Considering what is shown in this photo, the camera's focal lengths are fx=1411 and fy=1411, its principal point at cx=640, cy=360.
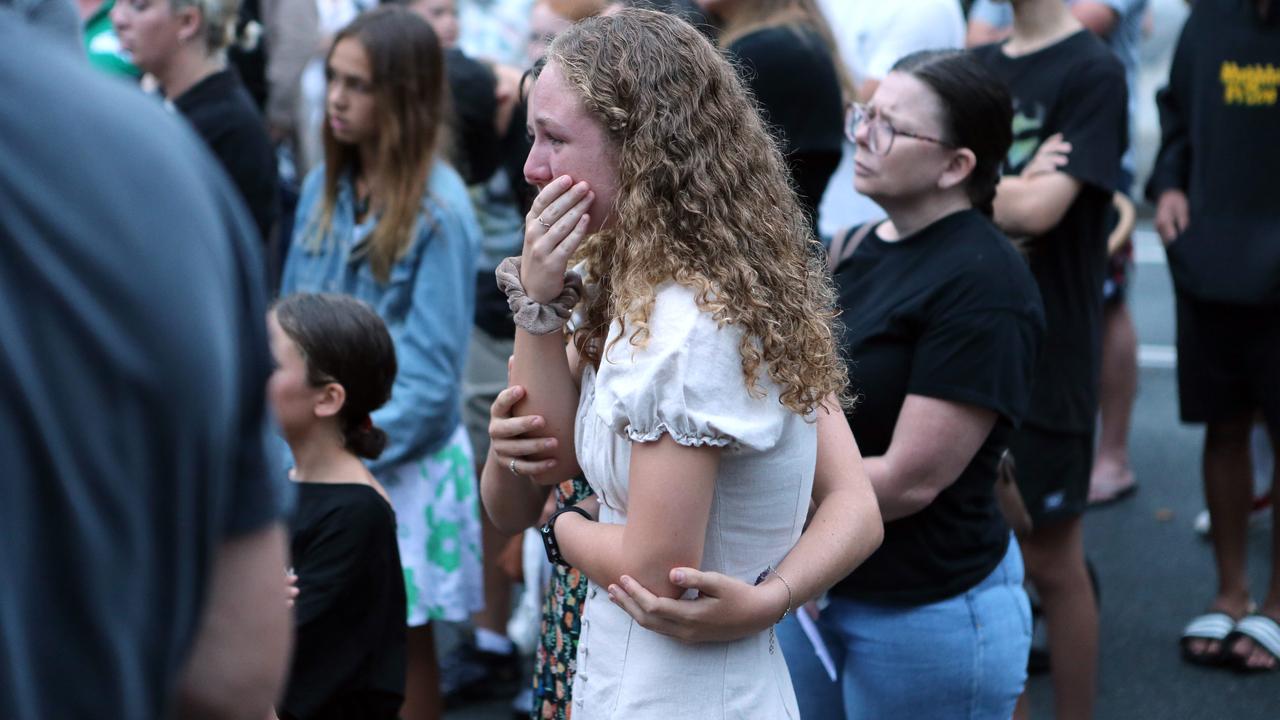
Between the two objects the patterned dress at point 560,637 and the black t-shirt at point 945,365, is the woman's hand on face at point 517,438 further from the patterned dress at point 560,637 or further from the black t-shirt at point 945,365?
the black t-shirt at point 945,365

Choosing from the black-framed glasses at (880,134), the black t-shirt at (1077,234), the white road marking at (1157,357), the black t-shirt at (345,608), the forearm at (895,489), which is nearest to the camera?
the forearm at (895,489)

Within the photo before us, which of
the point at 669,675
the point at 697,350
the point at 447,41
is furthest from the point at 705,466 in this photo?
the point at 447,41

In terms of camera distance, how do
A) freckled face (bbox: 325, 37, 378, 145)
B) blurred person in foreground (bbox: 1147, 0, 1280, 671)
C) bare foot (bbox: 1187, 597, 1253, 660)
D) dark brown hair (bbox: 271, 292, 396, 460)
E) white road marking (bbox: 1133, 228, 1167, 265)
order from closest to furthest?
1. dark brown hair (bbox: 271, 292, 396, 460)
2. freckled face (bbox: 325, 37, 378, 145)
3. blurred person in foreground (bbox: 1147, 0, 1280, 671)
4. bare foot (bbox: 1187, 597, 1253, 660)
5. white road marking (bbox: 1133, 228, 1167, 265)

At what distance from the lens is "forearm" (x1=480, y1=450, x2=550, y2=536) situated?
217cm

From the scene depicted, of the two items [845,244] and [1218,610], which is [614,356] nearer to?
[845,244]

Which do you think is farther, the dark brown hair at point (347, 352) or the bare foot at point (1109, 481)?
the bare foot at point (1109, 481)

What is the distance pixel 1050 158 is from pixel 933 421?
49.3 inches

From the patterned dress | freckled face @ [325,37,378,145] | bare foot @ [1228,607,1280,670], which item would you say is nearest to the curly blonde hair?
the patterned dress

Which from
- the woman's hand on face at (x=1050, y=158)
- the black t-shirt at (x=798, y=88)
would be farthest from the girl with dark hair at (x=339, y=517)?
the woman's hand on face at (x=1050, y=158)

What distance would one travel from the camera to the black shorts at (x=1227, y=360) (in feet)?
13.5

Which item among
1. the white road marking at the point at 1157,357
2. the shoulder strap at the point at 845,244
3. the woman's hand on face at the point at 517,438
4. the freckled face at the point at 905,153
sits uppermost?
the freckled face at the point at 905,153

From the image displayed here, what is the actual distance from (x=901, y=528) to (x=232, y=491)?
5.72ft

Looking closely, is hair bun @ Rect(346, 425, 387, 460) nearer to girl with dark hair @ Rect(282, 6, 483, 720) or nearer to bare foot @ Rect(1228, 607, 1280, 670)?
girl with dark hair @ Rect(282, 6, 483, 720)

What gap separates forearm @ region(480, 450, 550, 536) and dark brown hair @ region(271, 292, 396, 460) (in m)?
0.72
